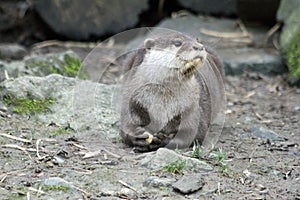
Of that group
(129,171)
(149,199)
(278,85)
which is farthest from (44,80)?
(278,85)

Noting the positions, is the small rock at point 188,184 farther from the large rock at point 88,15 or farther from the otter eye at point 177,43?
the large rock at point 88,15

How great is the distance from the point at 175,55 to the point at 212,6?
3.88 metres

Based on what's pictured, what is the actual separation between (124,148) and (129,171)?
47cm

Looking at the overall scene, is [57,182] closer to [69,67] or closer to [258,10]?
[69,67]

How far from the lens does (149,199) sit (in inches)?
116

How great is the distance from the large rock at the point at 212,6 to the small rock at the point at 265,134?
126 inches

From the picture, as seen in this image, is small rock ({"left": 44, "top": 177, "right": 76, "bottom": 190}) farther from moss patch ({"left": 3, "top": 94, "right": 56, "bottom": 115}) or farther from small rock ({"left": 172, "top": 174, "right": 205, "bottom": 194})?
moss patch ({"left": 3, "top": 94, "right": 56, "bottom": 115})

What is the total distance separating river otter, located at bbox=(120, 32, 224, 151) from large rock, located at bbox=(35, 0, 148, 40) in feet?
11.0

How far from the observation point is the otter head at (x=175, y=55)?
3564 mm

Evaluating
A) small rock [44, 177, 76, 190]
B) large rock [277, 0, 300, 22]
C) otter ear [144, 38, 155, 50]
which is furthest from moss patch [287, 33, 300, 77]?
small rock [44, 177, 76, 190]

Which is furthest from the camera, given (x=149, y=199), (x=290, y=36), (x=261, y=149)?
(x=290, y=36)

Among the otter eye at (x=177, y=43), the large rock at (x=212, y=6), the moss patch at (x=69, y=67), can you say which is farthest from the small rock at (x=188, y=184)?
the large rock at (x=212, y=6)

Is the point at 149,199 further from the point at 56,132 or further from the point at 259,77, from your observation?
the point at 259,77

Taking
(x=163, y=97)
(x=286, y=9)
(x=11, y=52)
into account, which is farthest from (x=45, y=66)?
(x=286, y=9)
